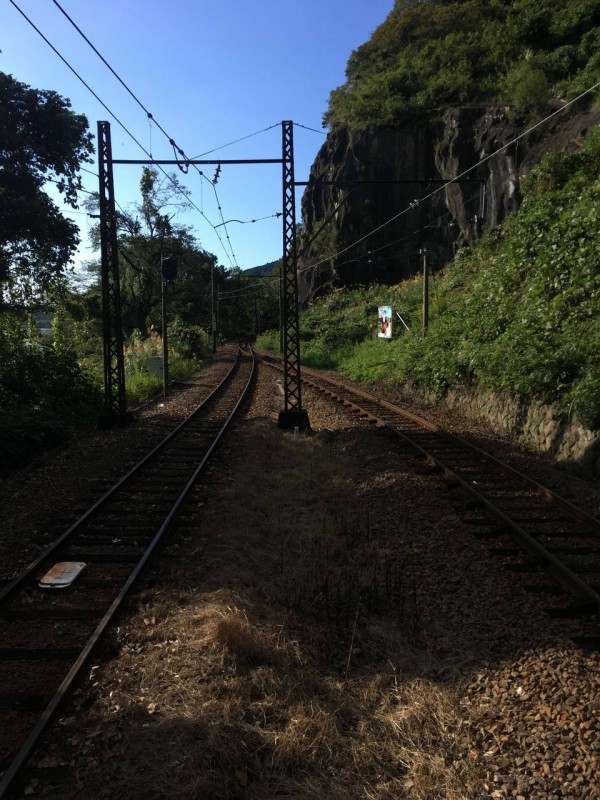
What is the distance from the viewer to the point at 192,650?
413 centimetres

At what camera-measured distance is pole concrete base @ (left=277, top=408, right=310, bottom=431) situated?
1284 cm

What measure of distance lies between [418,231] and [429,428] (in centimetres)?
3441

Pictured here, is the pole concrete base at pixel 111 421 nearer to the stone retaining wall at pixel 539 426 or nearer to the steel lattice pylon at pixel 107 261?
the steel lattice pylon at pixel 107 261

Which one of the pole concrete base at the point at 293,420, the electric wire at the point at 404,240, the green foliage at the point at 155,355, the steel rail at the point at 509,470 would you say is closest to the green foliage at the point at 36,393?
the green foliage at the point at 155,355

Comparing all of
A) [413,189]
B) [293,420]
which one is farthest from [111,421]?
[413,189]

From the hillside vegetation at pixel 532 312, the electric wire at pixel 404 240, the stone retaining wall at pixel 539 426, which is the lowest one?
the stone retaining wall at pixel 539 426

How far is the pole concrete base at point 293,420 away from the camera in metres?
12.8

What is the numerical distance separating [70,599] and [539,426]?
850 cm

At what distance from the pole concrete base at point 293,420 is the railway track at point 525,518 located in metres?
2.37

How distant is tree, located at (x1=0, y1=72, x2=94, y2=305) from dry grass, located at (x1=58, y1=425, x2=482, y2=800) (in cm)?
1086

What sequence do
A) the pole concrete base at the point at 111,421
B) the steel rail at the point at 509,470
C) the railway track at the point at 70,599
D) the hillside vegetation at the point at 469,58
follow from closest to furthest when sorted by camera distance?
1. the railway track at the point at 70,599
2. the steel rail at the point at 509,470
3. the pole concrete base at the point at 111,421
4. the hillside vegetation at the point at 469,58

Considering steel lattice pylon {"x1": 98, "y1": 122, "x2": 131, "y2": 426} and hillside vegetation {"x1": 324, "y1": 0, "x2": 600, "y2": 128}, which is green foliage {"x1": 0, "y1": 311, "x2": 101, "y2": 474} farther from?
hillside vegetation {"x1": 324, "y1": 0, "x2": 600, "y2": 128}

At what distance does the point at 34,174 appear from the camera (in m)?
13.6

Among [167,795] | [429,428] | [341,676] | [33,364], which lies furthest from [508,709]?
[33,364]
